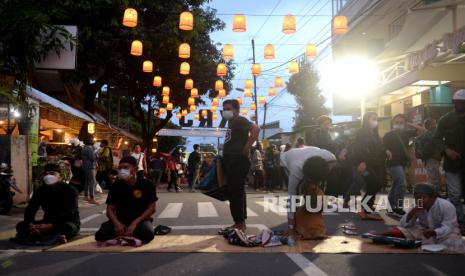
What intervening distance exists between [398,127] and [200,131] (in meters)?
32.6

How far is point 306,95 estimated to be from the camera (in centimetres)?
4891

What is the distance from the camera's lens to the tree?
159ft

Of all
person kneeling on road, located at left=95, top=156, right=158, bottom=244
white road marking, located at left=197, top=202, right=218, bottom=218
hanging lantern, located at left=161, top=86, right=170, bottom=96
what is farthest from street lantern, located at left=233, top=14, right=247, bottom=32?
hanging lantern, located at left=161, top=86, right=170, bottom=96

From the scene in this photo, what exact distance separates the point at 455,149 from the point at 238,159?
299 cm

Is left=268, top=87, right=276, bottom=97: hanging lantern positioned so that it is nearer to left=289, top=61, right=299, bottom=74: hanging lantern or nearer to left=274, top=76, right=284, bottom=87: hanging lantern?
left=274, top=76, right=284, bottom=87: hanging lantern

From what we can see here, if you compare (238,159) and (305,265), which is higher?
(238,159)

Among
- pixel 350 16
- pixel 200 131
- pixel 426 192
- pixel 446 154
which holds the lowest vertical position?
pixel 426 192

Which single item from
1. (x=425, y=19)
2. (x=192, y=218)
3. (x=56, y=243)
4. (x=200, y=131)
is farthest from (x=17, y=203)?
(x=200, y=131)

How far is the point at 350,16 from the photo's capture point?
26.5 metres

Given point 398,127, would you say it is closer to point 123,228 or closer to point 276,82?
point 123,228

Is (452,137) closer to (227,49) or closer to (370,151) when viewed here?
(370,151)

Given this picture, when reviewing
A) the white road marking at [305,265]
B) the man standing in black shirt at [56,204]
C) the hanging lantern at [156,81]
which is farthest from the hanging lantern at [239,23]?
the white road marking at [305,265]

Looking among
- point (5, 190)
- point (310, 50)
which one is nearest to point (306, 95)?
point (310, 50)

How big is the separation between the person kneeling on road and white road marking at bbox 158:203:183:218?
10.7 feet
